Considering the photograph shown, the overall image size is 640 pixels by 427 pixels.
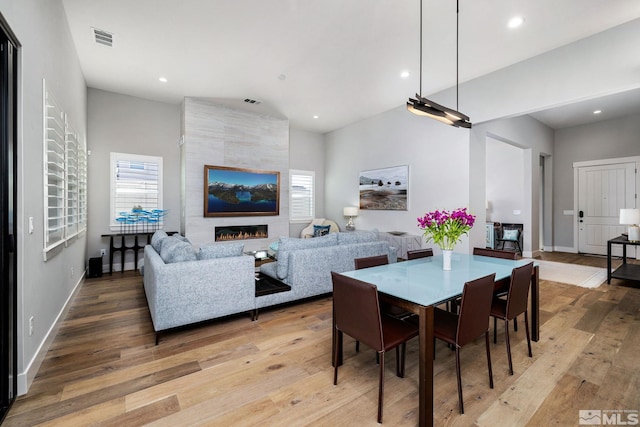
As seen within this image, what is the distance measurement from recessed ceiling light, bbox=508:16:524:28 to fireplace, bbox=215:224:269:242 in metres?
5.54

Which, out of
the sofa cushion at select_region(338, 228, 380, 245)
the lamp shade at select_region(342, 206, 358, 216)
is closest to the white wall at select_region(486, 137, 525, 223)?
the lamp shade at select_region(342, 206, 358, 216)

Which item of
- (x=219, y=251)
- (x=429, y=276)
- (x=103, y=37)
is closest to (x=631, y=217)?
(x=429, y=276)

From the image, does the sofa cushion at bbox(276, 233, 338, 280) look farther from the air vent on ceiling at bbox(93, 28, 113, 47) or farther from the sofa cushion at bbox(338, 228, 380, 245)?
the air vent on ceiling at bbox(93, 28, 113, 47)

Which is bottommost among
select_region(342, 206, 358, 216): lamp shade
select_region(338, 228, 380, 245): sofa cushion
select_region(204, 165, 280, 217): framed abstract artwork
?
select_region(338, 228, 380, 245): sofa cushion

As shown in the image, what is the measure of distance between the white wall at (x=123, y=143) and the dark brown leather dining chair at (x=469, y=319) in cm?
586

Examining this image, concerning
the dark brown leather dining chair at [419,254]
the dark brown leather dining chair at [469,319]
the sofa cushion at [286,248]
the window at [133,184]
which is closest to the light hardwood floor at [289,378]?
the dark brown leather dining chair at [469,319]

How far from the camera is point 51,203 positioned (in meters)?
2.68

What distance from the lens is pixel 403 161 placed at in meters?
6.16

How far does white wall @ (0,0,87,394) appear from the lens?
189cm

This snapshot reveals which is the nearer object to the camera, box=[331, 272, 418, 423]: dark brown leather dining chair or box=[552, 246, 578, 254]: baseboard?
box=[331, 272, 418, 423]: dark brown leather dining chair

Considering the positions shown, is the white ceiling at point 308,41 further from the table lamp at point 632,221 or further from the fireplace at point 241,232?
the fireplace at point 241,232

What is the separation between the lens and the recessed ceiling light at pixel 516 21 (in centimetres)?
319

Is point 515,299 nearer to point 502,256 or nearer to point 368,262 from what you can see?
point 502,256

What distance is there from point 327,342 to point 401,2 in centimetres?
350
